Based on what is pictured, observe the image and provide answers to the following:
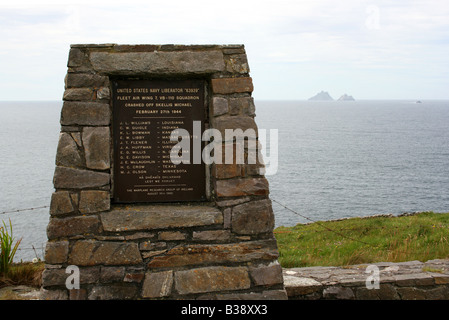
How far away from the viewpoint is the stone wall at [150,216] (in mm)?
5051

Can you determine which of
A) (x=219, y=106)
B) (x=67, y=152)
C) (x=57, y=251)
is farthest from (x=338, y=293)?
(x=67, y=152)

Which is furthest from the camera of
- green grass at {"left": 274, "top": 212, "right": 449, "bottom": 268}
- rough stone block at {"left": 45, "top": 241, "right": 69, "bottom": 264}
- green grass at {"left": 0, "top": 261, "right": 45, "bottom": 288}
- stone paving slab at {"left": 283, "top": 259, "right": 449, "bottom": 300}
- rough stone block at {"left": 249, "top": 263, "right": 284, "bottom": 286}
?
green grass at {"left": 274, "top": 212, "right": 449, "bottom": 268}

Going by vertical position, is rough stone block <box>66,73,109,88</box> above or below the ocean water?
above

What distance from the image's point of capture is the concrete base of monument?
5.05m

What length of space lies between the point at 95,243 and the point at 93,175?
77 centimetres

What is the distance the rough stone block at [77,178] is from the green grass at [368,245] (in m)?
3.93

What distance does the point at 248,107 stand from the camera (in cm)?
529

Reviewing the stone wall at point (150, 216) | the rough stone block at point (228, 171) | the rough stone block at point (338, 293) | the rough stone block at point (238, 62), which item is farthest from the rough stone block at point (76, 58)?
the rough stone block at point (338, 293)

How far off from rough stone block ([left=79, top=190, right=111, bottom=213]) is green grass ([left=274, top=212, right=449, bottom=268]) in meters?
3.79

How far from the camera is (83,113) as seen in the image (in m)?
5.06

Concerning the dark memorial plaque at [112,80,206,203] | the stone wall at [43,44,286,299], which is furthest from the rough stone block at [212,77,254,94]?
the dark memorial plaque at [112,80,206,203]

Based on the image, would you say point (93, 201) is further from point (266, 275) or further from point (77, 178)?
point (266, 275)

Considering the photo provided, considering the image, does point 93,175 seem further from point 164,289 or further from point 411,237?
point 411,237

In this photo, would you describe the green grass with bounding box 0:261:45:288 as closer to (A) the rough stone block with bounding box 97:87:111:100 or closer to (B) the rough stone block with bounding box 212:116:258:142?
(A) the rough stone block with bounding box 97:87:111:100
